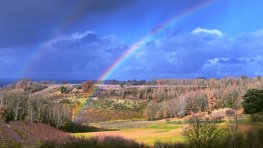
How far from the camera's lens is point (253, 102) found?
378ft

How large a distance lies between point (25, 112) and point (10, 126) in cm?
2192

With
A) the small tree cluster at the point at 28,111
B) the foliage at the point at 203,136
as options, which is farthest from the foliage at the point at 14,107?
the foliage at the point at 203,136

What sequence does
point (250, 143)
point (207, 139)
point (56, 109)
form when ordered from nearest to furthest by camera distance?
point (250, 143) → point (207, 139) → point (56, 109)

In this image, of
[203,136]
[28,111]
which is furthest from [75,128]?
[203,136]

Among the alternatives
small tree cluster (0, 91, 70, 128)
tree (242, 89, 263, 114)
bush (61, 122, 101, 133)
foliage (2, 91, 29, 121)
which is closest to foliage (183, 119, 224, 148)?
tree (242, 89, 263, 114)

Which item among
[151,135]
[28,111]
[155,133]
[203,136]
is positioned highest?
[28,111]

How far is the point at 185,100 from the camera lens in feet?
612

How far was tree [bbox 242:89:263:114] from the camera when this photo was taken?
114000 millimetres

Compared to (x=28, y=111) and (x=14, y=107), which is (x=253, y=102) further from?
(x=14, y=107)

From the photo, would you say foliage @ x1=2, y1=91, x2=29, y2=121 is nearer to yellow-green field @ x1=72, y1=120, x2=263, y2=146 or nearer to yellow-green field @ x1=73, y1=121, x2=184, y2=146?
yellow-green field @ x1=72, y1=120, x2=263, y2=146

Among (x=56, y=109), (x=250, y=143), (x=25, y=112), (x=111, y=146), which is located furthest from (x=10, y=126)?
(x=250, y=143)

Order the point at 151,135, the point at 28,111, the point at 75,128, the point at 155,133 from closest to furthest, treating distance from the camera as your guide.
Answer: the point at 151,135, the point at 155,133, the point at 28,111, the point at 75,128

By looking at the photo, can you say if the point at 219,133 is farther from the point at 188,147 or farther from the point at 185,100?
the point at 185,100

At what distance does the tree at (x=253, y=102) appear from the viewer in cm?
11400
